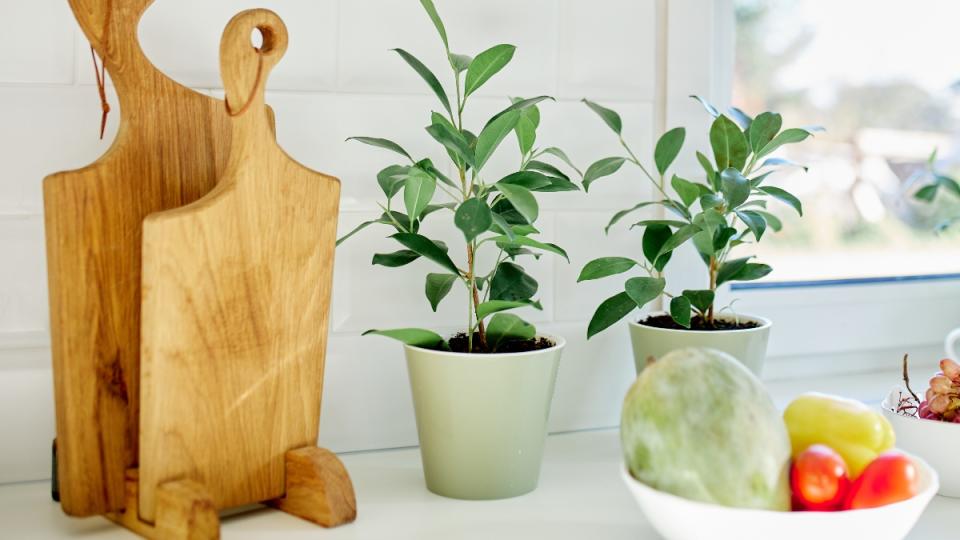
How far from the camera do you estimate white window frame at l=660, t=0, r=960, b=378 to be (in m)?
1.32

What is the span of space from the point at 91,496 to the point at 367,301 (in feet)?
1.28

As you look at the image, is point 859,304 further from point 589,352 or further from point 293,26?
point 293,26

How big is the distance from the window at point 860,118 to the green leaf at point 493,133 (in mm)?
718

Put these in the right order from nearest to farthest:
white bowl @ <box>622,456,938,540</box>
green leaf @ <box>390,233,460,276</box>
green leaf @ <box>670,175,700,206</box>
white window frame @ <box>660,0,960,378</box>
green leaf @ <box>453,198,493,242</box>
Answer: white bowl @ <box>622,456,938,540</box>
green leaf @ <box>453,198,493,242</box>
green leaf @ <box>390,233,460,276</box>
green leaf @ <box>670,175,700,206</box>
white window frame @ <box>660,0,960,378</box>

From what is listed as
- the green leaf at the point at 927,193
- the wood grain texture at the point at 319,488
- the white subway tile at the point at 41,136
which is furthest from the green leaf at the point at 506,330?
the green leaf at the point at 927,193

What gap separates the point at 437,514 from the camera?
37.8 inches

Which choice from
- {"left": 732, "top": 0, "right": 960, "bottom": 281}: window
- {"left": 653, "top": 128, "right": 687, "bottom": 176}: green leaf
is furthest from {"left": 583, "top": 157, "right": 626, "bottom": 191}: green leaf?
{"left": 732, "top": 0, "right": 960, "bottom": 281}: window

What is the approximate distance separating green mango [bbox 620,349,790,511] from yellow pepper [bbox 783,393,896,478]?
0.25 ft

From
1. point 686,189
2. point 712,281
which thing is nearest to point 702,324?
point 712,281

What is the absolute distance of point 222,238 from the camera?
2.75 feet

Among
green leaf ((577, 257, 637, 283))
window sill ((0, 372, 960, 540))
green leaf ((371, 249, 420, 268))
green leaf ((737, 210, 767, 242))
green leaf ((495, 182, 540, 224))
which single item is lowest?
window sill ((0, 372, 960, 540))

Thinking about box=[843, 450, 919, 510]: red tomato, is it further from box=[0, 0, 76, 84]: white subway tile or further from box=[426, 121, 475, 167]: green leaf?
box=[0, 0, 76, 84]: white subway tile

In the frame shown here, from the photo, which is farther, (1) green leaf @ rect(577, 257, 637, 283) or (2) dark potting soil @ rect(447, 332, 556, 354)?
(1) green leaf @ rect(577, 257, 637, 283)

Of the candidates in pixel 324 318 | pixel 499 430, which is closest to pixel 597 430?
pixel 499 430
